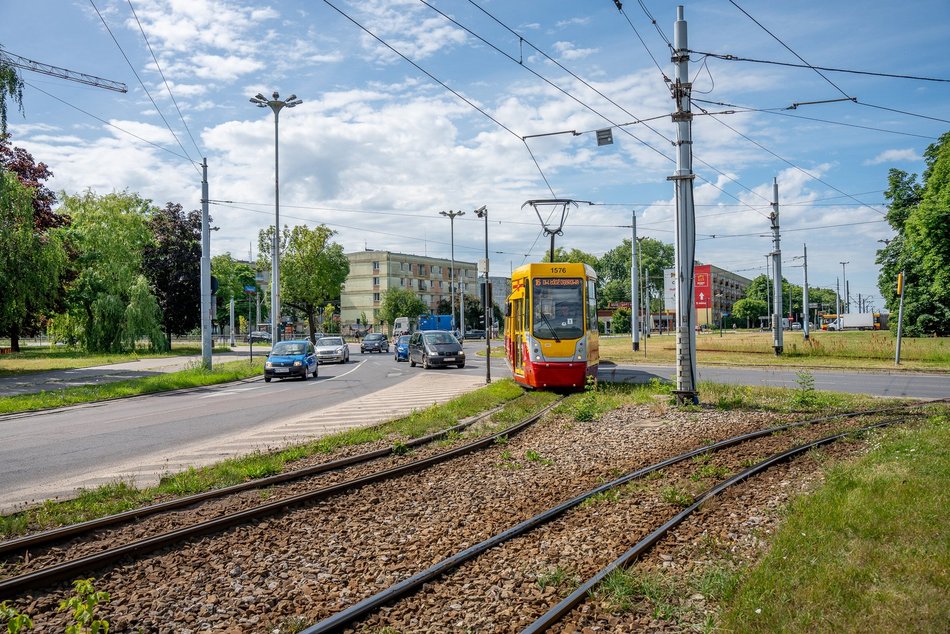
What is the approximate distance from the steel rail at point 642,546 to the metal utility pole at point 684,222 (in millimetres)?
4828

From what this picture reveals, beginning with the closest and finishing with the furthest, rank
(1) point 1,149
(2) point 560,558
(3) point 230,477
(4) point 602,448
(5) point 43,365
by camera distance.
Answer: (2) point 560,558
(3) point 230,477
(4) point 602,448
(1) point 1,149
(5) point 43,365

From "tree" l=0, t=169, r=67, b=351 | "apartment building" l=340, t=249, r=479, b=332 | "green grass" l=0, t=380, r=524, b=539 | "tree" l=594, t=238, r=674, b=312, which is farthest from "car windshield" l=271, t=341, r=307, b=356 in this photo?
"tree" l=594, t=238, r=674, b=312

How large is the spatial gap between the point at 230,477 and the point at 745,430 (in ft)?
27.9

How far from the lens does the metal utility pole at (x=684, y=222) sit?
47.5 feet

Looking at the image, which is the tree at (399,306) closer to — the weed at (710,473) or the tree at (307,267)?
the tree at (307,267)

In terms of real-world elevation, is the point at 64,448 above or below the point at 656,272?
below

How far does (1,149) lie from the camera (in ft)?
94.8

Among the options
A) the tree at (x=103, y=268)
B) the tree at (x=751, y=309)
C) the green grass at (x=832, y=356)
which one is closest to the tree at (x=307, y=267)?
the tree at (x=103, y=268)

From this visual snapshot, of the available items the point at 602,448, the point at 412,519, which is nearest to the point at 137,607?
the point at 412,519

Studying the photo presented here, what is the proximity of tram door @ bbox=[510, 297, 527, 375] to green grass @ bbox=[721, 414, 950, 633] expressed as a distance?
1105 cm

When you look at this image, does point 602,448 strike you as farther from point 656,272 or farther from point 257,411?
point 656,272

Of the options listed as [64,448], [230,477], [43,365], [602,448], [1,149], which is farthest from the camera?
[43,365]

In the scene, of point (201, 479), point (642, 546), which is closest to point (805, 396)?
point (642, 546)

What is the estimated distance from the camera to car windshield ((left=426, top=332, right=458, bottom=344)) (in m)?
32.1
